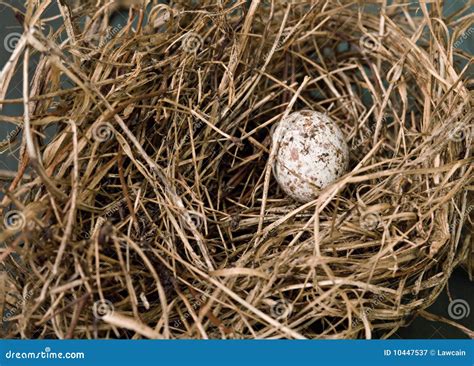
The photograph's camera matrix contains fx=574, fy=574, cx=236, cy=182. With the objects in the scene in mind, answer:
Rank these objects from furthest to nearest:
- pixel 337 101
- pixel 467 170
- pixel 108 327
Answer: pixel 337 101, pixel 467 170, pixel 108 327

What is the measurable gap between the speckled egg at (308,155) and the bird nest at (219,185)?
1.7 inches

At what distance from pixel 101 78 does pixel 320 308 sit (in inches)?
23.5

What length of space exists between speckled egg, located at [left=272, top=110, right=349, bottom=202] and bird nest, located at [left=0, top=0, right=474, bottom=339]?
0.14 ft

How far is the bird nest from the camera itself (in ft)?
3.13

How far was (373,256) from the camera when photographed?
103 centimetres

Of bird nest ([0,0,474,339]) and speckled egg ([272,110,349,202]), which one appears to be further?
speckled egg ([272,110,349,202])

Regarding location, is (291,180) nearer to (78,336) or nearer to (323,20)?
(323,20)

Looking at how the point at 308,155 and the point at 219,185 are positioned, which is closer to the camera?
the point at 308,155

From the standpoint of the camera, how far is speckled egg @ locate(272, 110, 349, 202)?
110cm

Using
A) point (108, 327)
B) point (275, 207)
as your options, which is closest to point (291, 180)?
point (275, 207)

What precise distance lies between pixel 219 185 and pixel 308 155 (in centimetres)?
21

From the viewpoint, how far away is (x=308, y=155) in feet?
3.59

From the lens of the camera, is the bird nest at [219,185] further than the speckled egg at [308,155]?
No

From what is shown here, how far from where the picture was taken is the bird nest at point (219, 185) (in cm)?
95
